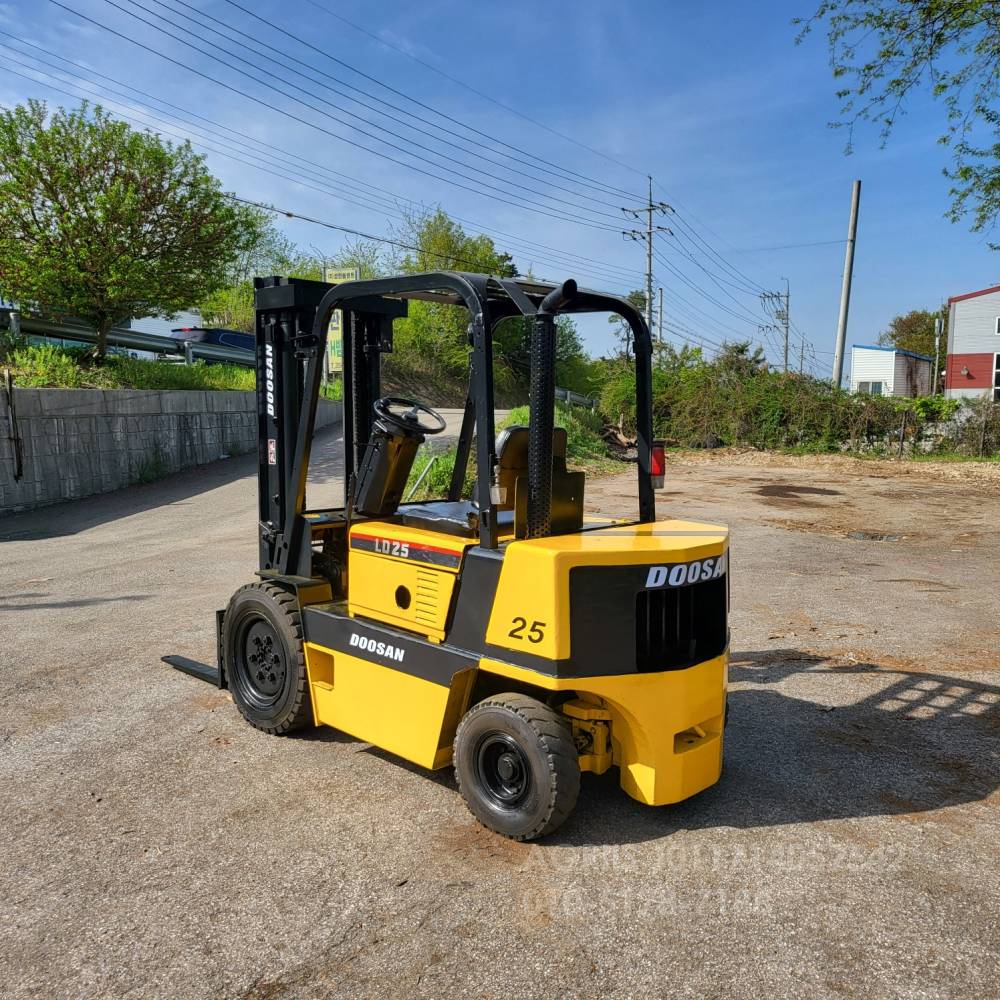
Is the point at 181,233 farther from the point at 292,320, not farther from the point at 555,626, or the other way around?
the point at 555,626

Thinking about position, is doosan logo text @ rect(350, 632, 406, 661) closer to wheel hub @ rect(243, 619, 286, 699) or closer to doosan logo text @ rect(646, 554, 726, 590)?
wheel hub @ rect(243, 619, 286, 699)

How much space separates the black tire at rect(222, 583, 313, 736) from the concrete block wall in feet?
33.3

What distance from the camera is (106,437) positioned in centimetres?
1720

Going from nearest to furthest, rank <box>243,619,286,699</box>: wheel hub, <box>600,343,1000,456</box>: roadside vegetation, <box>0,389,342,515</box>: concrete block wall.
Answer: <box>243,619,286,699</box>: wheel hub, <box>0,389,342,515</box>: concrete block wall, <box>600,343,1000,456</box>: roadside vegetation

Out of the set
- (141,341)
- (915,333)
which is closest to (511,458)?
(141,341)

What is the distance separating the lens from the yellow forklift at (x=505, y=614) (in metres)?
3.88

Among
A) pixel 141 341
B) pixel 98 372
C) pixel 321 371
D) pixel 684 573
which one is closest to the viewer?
pixel 684 573

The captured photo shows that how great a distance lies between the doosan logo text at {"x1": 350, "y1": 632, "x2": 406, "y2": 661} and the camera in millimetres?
4484

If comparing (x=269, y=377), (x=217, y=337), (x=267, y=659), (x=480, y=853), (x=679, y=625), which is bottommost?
(x=480, y=853)

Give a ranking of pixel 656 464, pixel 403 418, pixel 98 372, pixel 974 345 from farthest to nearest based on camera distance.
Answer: pixel 974 345
pixel 98 372
pixel 403 418
pixel 656 464

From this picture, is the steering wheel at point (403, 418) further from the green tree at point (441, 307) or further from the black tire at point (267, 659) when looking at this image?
the green tree at point (441, 307)

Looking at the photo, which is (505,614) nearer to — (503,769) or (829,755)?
(503,769)

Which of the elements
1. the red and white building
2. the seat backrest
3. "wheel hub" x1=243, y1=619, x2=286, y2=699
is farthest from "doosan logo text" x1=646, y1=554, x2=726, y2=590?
the red and white building

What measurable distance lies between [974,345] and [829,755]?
41586 millimetres
